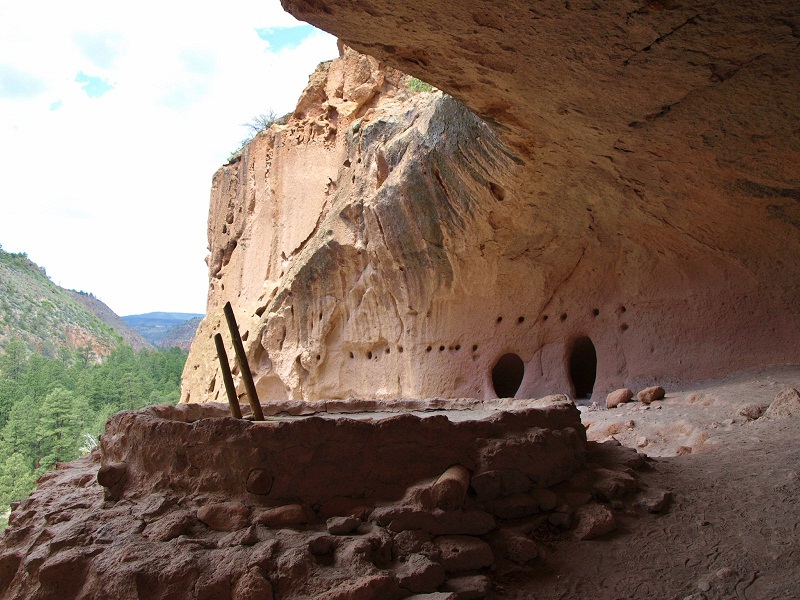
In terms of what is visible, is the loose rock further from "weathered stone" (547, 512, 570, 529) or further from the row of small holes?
the row of small holes

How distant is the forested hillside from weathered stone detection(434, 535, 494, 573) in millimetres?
12139

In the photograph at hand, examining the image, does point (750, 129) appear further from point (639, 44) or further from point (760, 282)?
point (760, 282)

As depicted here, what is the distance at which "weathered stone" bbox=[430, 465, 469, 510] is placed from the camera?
8.24 ft

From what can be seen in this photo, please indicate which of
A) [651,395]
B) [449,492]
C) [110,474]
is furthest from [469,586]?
[651,395]

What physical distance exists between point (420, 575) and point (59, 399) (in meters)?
19.7

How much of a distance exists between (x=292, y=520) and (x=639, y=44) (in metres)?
2.69

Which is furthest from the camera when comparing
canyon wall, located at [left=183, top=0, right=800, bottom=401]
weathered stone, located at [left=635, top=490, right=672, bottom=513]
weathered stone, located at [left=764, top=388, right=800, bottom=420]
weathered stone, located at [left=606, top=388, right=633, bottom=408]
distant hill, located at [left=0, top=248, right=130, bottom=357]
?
distant hill, located at [left=0, top=248, right=130, bottom=357]

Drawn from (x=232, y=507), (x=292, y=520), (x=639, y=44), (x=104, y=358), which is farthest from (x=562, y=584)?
(x=104, y=358)

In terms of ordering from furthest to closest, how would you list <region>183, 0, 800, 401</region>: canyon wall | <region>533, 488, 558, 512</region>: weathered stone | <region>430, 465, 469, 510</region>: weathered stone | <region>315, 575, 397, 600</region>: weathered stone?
<region>183, 0, 800, 401</region>: canyon wall
<region>533, 488, 558, 512</region>: weathered stone
<region>430, 465, 469, 510</region>: weathered stone
<region>315, 575, 397, 600</region>: weathered stone

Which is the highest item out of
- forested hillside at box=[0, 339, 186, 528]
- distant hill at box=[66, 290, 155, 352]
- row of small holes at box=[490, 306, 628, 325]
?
distant hill at box=[66, 290, 155, 352]

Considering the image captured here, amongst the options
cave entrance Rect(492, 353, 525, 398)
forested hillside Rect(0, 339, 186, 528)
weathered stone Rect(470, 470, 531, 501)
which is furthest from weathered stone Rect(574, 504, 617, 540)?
forested hillside Rect(0, 339, 186, 528)

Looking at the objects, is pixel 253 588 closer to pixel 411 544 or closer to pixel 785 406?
pixel 411 544

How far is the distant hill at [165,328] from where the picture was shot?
48.3 m

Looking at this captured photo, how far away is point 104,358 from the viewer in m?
33.6
